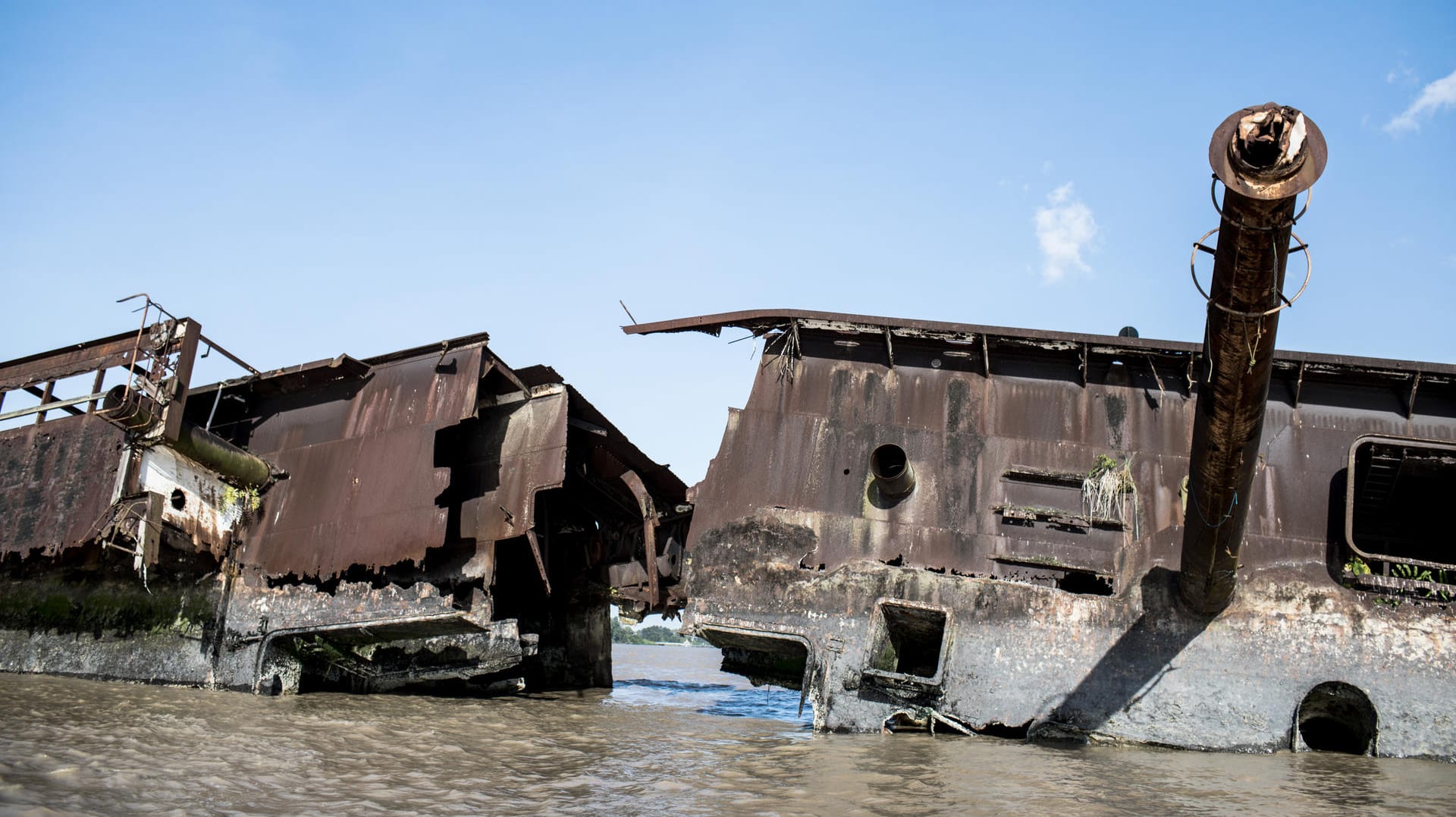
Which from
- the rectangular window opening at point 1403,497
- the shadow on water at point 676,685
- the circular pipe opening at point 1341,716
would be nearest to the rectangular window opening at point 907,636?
the circular pipe opening at point 1341,716

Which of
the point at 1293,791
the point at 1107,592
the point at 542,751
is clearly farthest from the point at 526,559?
the point at 1293,791

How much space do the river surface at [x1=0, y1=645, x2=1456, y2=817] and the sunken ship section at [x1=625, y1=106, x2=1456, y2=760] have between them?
49 cm

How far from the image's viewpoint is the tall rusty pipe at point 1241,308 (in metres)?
5.08

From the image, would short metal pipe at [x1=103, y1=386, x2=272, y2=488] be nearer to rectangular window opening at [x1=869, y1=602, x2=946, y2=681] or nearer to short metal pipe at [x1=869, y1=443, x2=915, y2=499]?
short metal pipe at [x1=869, y1=443, x2=915, y2=499]

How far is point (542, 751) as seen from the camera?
7.18 metres

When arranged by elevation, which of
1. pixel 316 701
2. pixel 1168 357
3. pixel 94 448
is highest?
pixel 1168 357

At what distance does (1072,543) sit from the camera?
9383mm

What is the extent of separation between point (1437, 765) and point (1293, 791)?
9.27 ft

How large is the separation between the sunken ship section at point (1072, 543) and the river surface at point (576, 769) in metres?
0.49

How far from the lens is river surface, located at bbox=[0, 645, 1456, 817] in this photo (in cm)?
503

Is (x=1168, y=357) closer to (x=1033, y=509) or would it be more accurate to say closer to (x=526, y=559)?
(x=1033, y=509)

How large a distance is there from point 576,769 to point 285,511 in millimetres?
7236

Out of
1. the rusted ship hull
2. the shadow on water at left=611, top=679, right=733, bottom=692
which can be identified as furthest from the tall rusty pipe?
the shadow on water at left=611, top=679, right=733, bottom=692

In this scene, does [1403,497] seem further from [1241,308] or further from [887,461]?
[1241,308]
